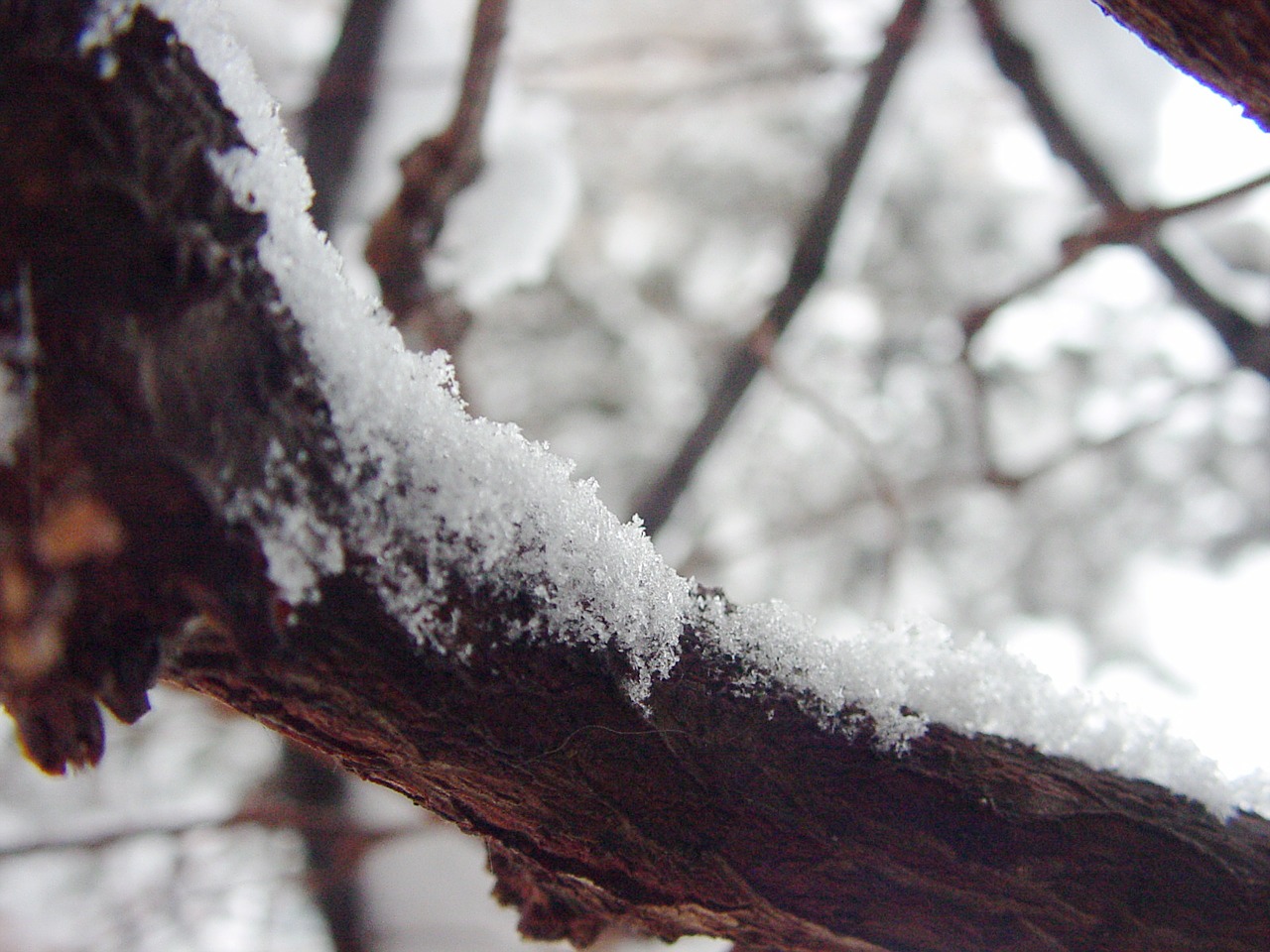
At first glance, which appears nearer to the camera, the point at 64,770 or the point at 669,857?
the point at 64,770

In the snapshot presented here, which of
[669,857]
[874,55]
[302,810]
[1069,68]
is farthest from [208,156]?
[1069,68]

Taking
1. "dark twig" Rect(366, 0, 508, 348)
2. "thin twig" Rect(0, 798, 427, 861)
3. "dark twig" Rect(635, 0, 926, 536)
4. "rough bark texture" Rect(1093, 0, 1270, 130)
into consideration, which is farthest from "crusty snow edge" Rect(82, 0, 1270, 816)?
"thin twig" Rect(0, 798, 427, 861)

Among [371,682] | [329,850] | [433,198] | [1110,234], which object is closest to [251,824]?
[329,850]

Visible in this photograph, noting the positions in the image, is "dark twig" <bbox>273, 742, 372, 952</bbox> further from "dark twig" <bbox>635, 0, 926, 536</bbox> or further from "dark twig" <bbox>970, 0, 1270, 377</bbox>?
"dark twig" <bbox>970, 0, 1270, 377</bbox>

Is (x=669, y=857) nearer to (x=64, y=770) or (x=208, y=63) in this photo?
(x=64, y=770)

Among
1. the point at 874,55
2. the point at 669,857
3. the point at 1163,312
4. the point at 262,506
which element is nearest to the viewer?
the point at 262,506

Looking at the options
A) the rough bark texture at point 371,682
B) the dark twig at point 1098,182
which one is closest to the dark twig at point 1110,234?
the dark twig at point 1098,182

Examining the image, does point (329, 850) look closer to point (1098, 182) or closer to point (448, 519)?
point (448, 519)

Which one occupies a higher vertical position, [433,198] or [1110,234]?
[1110,234]
